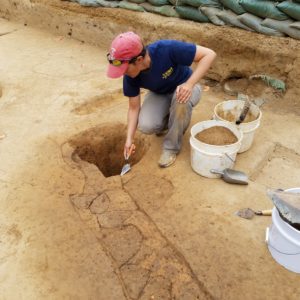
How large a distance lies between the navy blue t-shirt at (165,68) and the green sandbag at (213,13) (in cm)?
135

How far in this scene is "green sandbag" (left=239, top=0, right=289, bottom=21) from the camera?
3.52m

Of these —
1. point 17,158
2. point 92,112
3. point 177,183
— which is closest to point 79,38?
point 92,112

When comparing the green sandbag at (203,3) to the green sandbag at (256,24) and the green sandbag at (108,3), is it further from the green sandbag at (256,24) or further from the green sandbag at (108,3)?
the green sandbag at (108,3)

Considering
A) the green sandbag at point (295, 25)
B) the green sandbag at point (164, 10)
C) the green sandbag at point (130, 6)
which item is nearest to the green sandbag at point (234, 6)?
the green sandbag at point (295, 25)

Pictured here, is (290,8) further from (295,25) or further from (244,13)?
(244,13)

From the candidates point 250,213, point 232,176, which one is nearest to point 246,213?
point 250,213

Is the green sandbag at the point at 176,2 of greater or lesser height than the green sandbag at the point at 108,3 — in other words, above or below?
above

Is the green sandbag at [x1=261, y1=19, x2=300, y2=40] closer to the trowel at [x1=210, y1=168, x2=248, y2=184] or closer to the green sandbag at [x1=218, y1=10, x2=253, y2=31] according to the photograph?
the green sandbag at [x1=218, y1=10, x2=253, y2=31]

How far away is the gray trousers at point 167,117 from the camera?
298 cm

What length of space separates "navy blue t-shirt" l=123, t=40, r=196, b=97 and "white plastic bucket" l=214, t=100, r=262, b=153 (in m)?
0.53

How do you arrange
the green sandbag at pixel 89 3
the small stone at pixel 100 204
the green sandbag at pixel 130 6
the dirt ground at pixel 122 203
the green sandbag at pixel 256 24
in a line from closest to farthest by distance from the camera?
the dirt ground at pixel 122 203, the small stone at pixel 100 204, the green sandbag at pixel 256 24, the green sandbag at pixel 130 6, the green sandbag at pixel 89 3

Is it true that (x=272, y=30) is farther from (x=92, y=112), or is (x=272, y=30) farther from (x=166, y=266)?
(x=166, y=266)

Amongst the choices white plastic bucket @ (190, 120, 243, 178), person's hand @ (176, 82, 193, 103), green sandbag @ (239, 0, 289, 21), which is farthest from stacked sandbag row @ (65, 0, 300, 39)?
person's hand @ (176, 82, 193, 103)

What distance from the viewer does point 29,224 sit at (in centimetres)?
256
